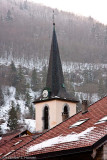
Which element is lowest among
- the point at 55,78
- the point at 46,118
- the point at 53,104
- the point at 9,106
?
the point at 46,118

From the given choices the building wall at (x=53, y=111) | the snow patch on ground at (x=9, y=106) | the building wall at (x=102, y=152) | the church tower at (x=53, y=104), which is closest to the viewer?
the building wall at (x=102, y=152)

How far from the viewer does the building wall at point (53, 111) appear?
4594cm

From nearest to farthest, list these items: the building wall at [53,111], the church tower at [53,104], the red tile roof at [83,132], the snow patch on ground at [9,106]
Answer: the red tile roof at [83,132] → the building wall at [53,111] → the church tower at [53,104] → the snow patch on ground at [9,106]

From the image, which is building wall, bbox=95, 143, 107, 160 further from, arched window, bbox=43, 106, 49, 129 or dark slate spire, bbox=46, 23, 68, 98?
arched window, bbox=43, 106, 49, 129

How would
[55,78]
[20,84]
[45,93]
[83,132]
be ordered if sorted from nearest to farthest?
1. [83,132]
2. [45,93]
3. [55,78]
4. [20,84]

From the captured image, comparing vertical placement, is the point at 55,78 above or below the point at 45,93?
above

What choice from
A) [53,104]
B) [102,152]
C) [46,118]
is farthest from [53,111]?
[102,152]

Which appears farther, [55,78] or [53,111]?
[55,78]

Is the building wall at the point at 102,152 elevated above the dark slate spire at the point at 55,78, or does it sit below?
below

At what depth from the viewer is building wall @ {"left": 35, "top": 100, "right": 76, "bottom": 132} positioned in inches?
1809

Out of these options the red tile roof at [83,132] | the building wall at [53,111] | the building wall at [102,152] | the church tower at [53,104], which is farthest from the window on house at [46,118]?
the building wall at [102,152]

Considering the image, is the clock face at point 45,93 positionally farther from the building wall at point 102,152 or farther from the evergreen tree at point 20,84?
the evergreen tree at point 20,84

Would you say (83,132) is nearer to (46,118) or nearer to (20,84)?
(46,118)

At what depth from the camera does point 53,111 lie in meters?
46.2
